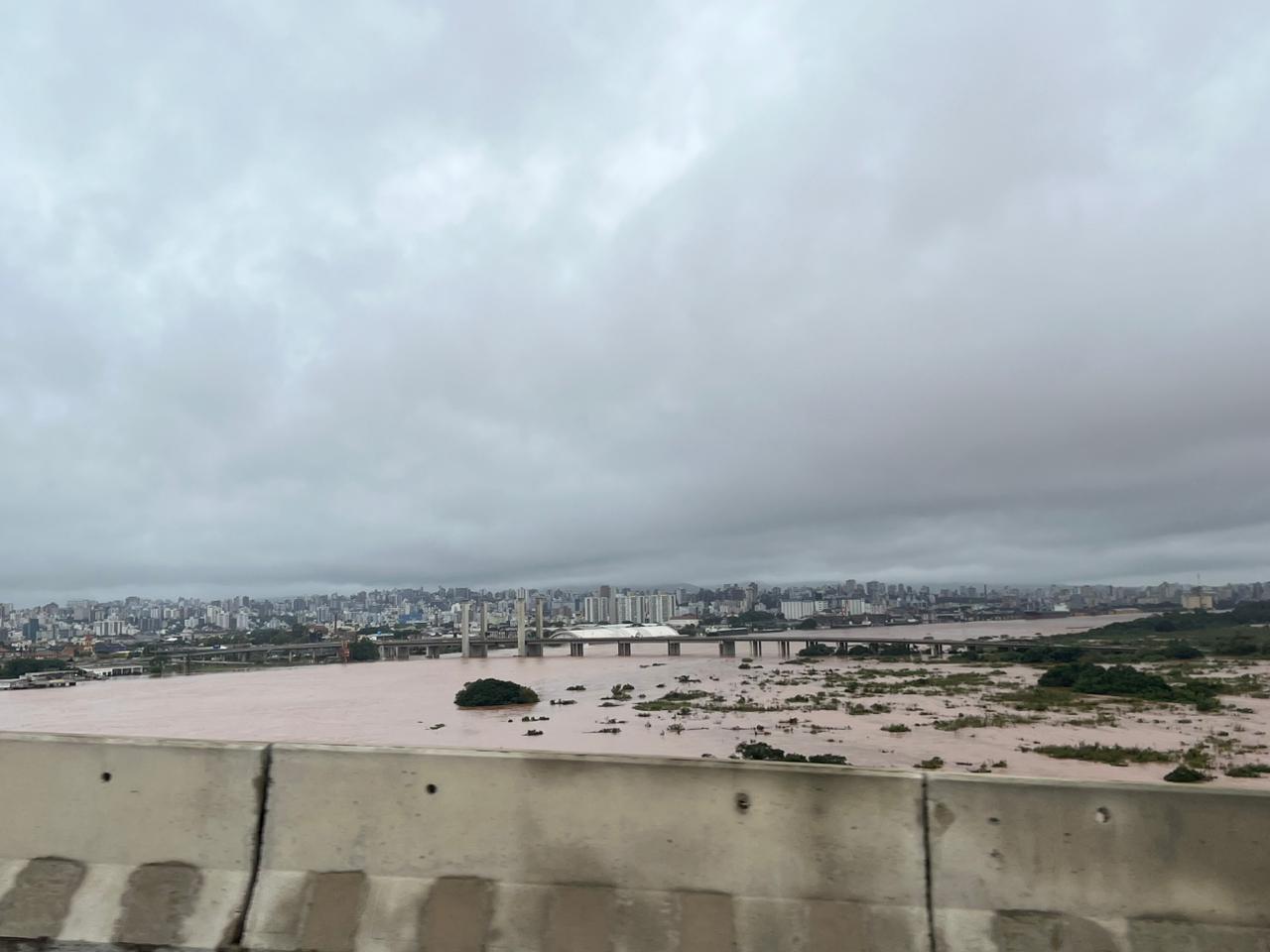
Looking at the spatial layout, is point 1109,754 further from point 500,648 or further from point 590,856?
point 500,648

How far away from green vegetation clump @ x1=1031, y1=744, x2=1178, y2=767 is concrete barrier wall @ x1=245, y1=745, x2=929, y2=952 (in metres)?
31.3

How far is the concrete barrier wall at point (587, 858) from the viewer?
187 inches

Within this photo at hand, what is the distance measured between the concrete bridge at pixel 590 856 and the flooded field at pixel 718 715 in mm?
10023

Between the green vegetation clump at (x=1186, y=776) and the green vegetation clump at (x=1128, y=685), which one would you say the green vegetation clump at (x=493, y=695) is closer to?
the green vegetation clump at (x=1128, y=685)

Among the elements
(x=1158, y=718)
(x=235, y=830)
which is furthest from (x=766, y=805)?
(x=1158, y=718)

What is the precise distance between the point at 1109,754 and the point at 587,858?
33320 millimetres

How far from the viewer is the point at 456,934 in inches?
192

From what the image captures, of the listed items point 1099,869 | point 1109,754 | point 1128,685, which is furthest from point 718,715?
point 1099,869

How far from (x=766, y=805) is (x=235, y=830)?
3.51m

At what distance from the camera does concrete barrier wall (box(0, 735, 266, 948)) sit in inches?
203

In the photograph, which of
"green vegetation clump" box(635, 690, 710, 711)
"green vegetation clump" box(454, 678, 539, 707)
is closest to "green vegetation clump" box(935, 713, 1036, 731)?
"green vegetation clump" box(635, 690, 710, 711)

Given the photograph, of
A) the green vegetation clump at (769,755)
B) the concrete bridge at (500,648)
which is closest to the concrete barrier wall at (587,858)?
the green vegetation clump at (769,755)

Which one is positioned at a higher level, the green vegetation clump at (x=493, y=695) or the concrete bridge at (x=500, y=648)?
the green vegetation clump at (x=493, y=695)

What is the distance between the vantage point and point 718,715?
4822 centimetres
